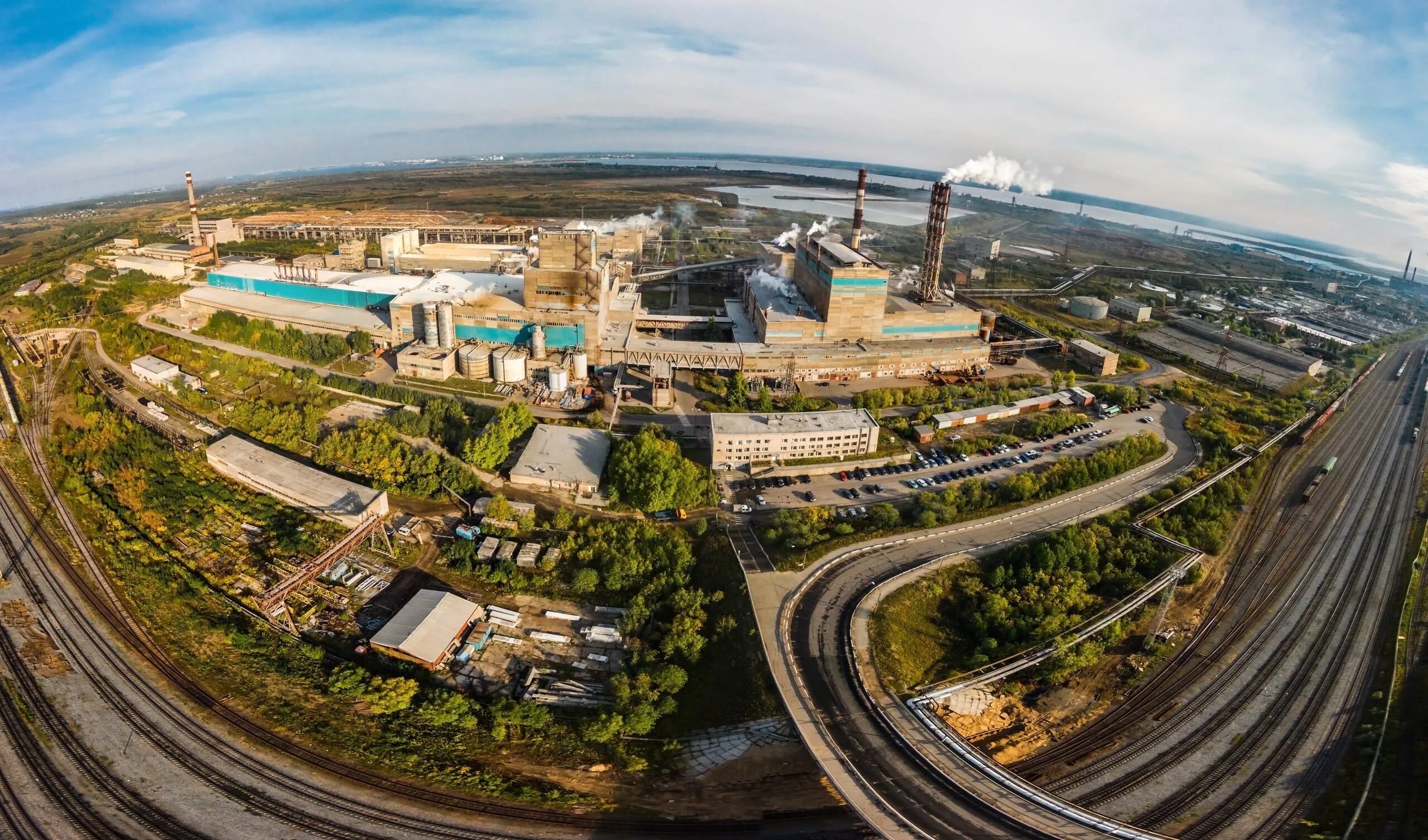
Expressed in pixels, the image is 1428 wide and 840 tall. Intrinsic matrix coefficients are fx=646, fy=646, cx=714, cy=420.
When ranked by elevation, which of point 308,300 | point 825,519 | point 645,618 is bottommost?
point 645,618

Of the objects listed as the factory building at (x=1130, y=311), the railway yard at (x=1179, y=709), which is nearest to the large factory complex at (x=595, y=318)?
the railway yard at (x=1179, y=709)

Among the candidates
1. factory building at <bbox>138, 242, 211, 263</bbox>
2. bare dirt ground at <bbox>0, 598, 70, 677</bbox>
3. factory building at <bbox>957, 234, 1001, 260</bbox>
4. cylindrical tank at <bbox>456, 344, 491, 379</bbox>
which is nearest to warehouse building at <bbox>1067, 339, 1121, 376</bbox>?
cylindrical tank at <bbox>456, 344, 491, 379</bbox>

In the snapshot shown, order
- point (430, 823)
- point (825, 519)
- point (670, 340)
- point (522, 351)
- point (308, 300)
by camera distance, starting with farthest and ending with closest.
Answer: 1. point (308, 300)
2. point (670, 340)
3. point (522, 351)
4. point (825, 519)
5. point (430, 823)

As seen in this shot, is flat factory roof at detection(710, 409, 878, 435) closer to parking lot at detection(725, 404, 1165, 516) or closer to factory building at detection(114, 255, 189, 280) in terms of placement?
parking lot at detection(725, 404, 1165, 516)

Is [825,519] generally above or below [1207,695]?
above

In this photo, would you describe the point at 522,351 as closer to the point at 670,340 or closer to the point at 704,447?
the point at 670,340

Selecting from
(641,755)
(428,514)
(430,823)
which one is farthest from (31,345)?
(641,755)
